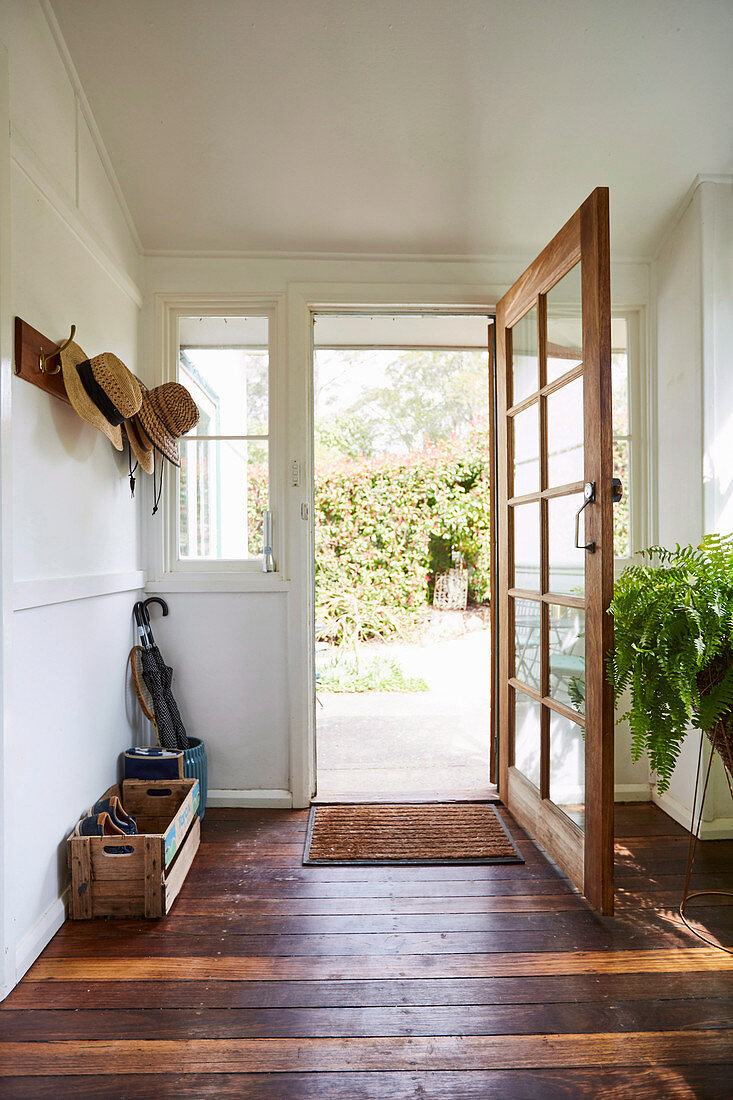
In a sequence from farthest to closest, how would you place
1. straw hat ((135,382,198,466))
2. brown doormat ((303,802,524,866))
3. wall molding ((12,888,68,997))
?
straw hat ((135,382,198,466)) < brown doormat ((303,802,524,866)) < wall molding ((12,888,68,997))

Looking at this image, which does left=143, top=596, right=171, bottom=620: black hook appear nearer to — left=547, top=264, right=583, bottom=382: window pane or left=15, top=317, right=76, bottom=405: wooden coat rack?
left=15, top=317, right=76, bottom=405: wooden coat rack

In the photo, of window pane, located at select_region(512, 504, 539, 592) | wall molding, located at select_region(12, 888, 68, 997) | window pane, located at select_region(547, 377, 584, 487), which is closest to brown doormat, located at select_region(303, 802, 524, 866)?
wall molding, located at select_region(12, 888, 68, 997)

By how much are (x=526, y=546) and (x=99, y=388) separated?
5.46 ft

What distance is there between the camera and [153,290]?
3035mm

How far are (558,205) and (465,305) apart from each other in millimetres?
524

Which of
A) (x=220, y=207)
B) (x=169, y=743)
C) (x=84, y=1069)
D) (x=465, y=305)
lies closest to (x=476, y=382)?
(x=465, y=305)

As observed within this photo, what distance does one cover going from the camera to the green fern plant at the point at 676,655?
6.20 ft

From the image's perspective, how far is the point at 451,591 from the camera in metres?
7.09

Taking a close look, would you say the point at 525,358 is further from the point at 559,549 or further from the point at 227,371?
the point at 227,371

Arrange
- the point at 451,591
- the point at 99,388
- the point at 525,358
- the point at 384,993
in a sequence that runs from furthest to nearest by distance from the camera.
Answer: the point at 451,591, the point at 525,358, the point at 99,388, the point at 384,993

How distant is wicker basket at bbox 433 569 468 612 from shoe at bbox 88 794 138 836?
4.93m

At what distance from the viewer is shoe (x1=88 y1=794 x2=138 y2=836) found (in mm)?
2305

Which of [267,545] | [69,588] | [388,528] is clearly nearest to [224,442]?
[267,545]

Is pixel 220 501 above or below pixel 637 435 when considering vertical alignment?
below
